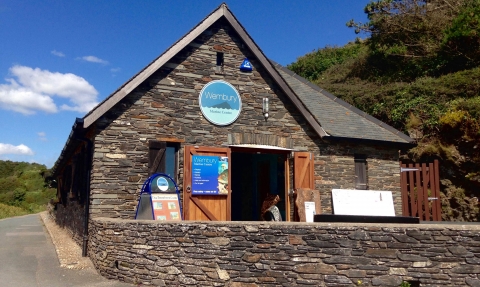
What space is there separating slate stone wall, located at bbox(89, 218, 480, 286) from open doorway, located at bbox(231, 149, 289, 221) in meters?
5.36

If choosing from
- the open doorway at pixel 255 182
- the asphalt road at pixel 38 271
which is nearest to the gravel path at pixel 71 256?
the asphalt road at pixel 38 271

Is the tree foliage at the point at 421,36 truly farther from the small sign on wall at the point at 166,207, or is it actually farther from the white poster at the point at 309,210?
the small sign on wall at the point at 166,207

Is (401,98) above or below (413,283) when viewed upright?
above

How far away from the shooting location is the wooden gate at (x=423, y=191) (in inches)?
524

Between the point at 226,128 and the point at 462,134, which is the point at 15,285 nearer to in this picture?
the point at 226,128

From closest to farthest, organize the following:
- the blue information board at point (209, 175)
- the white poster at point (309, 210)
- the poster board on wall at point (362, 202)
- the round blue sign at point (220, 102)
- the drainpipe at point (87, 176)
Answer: the drainpipe at point (87, 176) → the blue information board at point (209, 175) → the round blue sign at point (220, 102) → the white poster at point (309, 210) → the poster board on wall at point (362, 202)

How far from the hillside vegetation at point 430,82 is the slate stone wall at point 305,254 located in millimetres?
8928

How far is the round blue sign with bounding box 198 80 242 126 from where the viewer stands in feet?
35.7

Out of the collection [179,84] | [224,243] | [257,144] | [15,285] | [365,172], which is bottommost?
[15,285]

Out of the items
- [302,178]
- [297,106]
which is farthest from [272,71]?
[302,178]

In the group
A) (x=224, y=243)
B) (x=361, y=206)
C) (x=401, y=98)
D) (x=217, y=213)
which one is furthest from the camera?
(x=401, y=98)

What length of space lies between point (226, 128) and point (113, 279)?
492cm

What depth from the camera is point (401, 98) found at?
59.0 feet

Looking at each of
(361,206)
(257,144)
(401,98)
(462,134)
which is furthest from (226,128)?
(401,98)
